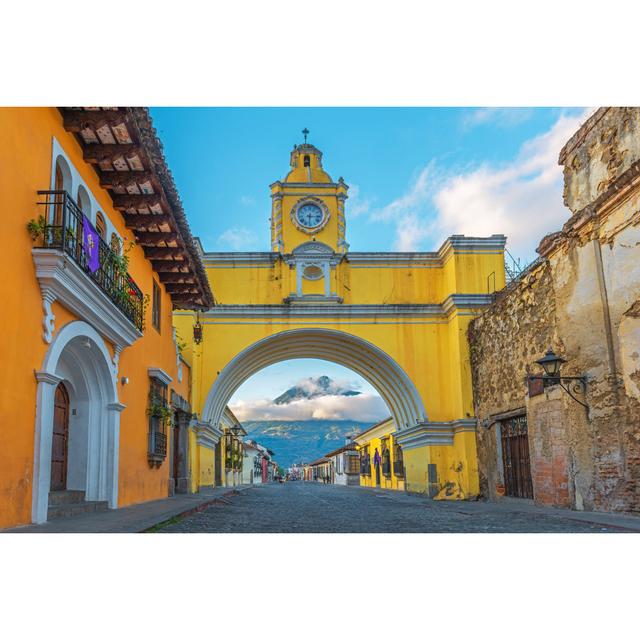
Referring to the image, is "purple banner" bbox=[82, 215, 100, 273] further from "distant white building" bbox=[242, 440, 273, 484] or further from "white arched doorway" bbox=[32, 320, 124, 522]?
"distant white building" bbox=[242, 440, 273, 484]

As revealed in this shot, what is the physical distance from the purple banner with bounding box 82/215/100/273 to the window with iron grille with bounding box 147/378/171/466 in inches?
181

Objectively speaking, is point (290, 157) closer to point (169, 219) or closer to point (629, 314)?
point (169, 219)

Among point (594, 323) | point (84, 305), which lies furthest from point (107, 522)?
point (594, 323)

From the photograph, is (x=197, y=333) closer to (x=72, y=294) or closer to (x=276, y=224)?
(x=276, y=224)

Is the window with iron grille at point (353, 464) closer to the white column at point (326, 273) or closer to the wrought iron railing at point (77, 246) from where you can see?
the white column at point (326, 273)

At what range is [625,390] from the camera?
28.6 feet

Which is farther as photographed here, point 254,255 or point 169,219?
point 254,255

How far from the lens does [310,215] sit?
19.9 meters

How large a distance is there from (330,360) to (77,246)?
50.6 feet

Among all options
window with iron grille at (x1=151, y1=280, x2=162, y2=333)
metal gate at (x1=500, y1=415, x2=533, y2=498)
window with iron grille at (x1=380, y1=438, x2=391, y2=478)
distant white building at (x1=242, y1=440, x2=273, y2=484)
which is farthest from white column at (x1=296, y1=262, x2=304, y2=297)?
distant white building at (x1=242, y1=440, x2=273, y2=484)

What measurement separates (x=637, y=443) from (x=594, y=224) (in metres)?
2.98

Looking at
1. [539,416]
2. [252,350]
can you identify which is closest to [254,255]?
[252,350]

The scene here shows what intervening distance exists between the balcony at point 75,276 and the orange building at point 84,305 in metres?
0.02

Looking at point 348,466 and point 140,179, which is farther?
point 348,466
